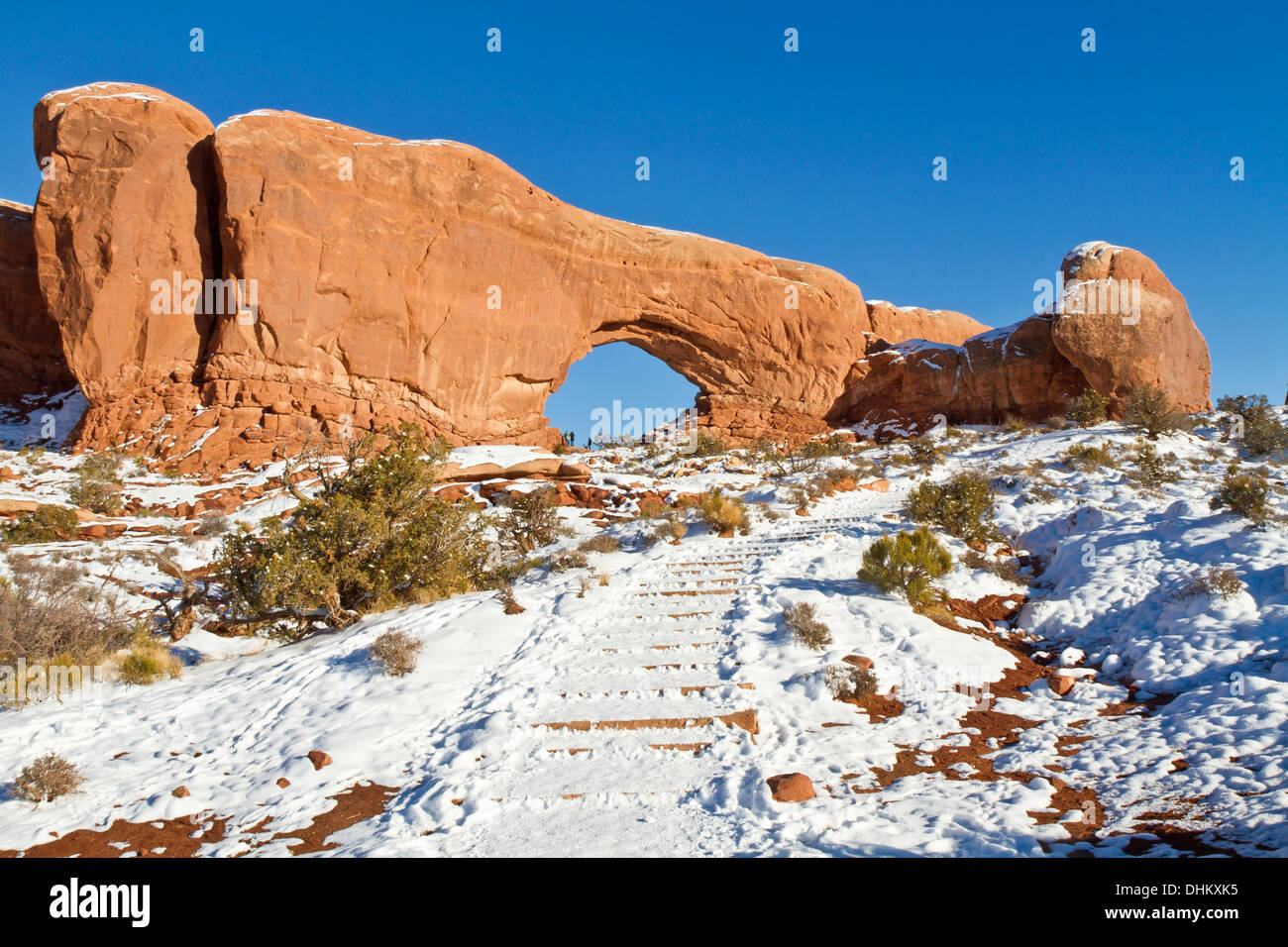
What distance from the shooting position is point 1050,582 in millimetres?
7996

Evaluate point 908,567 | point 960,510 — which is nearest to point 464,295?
point 960,510

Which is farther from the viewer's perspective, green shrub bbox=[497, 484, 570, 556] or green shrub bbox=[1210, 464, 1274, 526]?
green shrub bbox=[497, 484, 570, 556]

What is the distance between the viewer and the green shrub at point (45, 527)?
37.7ft

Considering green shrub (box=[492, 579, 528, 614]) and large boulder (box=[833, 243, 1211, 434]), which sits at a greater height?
large boulder (box=[833, 243, 1211, 434])

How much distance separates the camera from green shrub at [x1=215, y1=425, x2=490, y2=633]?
7652 millimetres

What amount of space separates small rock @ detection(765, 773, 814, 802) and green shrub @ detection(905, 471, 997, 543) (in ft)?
21.2

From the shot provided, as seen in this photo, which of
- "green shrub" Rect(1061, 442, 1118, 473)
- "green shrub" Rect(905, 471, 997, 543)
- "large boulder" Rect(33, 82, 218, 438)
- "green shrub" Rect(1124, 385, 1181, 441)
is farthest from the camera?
"large boulder" Rect(33, 82, 218, 438)

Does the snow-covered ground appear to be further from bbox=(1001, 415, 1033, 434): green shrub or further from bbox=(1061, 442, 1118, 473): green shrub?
bbox=(1001, 415, 1033, 434): green shrub

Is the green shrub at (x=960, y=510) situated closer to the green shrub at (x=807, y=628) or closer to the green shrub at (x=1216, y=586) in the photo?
the green shrub at (x=1216, y=586)

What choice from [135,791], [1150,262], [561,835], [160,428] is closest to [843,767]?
[561,835]

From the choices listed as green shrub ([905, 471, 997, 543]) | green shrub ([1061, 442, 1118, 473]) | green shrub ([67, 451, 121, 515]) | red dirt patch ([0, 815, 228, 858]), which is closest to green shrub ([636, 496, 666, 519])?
green shrub ([905, 471, 997, 543])

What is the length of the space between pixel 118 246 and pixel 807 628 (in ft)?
76.3

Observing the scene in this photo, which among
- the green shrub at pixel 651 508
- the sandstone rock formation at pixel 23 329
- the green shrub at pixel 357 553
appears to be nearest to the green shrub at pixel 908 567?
the green shrub at pixel 357 553
